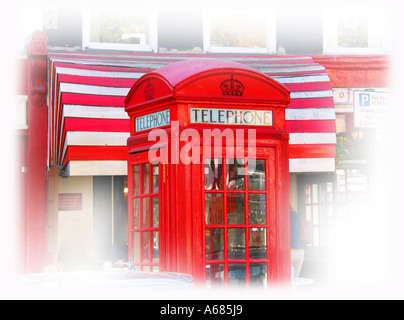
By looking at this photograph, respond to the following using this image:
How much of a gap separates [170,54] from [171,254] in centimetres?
530

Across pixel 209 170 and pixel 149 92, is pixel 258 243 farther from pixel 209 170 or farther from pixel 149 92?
pixel 149 92

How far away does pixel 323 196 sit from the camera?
36.5ft

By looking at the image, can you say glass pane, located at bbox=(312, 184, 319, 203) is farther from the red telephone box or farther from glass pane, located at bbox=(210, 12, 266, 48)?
the red telephone box

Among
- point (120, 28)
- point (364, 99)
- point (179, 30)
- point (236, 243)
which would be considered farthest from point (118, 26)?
point (236, 243)

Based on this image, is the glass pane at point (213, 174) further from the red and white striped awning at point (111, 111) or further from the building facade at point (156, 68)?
the building facade at point (156, 68)

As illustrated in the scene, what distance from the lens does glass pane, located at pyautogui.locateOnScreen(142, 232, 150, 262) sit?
638 cm

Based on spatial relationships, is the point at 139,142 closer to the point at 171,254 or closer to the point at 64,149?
the point at 171,254

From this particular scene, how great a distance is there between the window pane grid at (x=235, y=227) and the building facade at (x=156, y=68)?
3.20 meters

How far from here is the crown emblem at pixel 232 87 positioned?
6027 millimetres

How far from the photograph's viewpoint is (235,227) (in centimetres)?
602

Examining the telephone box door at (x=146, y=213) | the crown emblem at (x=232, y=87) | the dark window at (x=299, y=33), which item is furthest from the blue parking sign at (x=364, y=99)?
the dark window at (x=299, y=33)

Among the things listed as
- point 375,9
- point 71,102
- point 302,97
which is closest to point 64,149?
point 71,102

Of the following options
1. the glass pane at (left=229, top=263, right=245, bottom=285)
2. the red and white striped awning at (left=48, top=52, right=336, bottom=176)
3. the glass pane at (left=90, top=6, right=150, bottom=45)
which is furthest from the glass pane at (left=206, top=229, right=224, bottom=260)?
the glass pane at (left=90, top=6, right=150, bottom=45)

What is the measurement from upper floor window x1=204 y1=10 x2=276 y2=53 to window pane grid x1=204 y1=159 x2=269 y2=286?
5214 millimetres
